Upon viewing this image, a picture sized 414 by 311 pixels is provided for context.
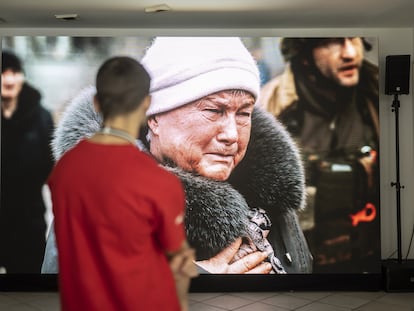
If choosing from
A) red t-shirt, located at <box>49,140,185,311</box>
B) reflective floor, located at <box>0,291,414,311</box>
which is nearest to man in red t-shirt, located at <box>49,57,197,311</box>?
red t-shirt, located at <box>49,140,185,311</box>

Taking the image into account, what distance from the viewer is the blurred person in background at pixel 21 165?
4.03 m

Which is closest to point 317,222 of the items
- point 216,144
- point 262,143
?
point 262,143

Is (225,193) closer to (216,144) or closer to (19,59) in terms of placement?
(216,144)

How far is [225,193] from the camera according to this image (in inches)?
155

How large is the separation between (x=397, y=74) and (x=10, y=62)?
3707 mm

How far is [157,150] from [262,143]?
0.99 m

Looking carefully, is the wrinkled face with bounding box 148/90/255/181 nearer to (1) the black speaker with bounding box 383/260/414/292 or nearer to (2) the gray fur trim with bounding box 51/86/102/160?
(2) the gray fur trim with bounding box 51/86/102/160

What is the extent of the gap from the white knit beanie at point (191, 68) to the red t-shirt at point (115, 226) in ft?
9.85

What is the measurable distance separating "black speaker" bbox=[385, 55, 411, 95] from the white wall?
0.72 feet

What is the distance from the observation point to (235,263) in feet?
12.9

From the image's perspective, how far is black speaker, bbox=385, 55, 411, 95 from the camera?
407 centimetres

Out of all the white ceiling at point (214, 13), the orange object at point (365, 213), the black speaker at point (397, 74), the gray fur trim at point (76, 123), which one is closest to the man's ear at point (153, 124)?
the gray fur trim at point (76, 123)

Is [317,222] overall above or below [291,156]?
below

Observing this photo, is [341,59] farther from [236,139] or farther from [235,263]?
[235,263]
